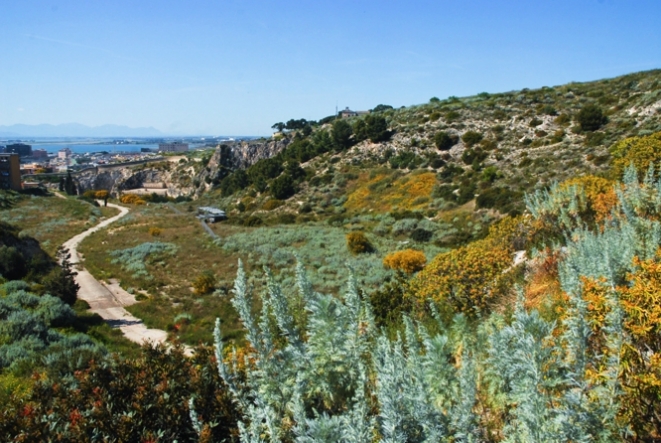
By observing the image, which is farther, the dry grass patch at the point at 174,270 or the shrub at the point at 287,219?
the shrub at the point at 287,219

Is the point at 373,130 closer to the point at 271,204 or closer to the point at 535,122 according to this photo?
the point at 271,204

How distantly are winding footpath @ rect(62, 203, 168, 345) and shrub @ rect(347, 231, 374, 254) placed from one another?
417 inches

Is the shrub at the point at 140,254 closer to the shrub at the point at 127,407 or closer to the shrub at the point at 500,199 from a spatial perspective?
the shrub at the point at 500,199

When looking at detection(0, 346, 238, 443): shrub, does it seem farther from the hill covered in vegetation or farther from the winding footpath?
the winding footpath

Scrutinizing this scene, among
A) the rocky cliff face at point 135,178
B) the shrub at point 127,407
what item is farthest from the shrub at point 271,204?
the rocky cliff face at point 135,178

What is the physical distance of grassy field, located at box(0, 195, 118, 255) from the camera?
3581 cm

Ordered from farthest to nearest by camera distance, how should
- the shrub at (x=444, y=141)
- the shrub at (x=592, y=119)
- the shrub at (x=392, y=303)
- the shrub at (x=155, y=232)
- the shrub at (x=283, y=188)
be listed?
the shrub at (x=283, y=188)
the shrub at (x=444, y=141)
the shrub at (x=592, y=119)
the shrub at (x=155, y=232)
the shrub at (x=392, y=303)

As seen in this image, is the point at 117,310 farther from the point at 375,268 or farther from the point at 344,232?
the point at 344,232

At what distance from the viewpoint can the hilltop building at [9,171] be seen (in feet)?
208

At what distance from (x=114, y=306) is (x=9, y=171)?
59227mm

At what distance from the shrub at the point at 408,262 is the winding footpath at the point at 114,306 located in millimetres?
9485

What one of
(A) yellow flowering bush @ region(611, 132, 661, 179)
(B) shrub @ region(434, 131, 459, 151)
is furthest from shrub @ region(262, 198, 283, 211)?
(A) yellow flowering bush @ region(611, 132, 661, 179)

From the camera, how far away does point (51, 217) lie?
147ft

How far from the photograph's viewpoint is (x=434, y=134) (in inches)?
1961
